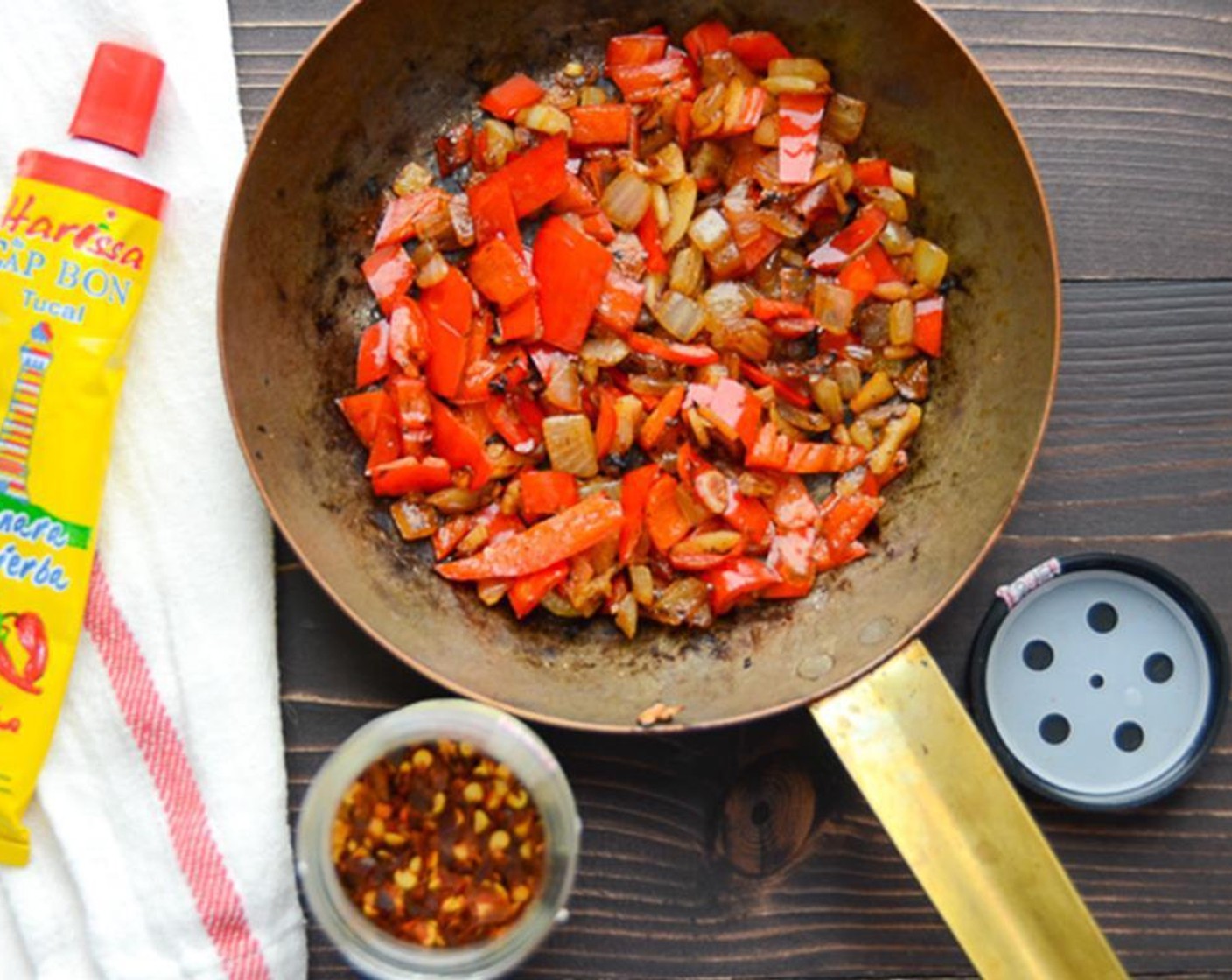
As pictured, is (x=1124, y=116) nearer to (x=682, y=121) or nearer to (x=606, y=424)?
(x=682, y=121)

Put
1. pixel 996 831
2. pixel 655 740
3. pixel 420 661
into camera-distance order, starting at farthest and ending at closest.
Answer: pixel 655 740
pixel 420 661
pixel 996 831

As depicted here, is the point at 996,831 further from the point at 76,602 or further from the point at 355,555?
the point at 76,602

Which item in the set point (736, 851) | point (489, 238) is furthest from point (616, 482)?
point (736, 851)

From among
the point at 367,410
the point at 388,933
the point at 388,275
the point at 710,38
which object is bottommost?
the point at 388,933

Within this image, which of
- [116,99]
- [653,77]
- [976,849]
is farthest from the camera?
[653,77]

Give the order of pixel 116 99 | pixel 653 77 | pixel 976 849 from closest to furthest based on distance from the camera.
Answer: pixel 976 849 < pixel 116 99 < pixel 653 77

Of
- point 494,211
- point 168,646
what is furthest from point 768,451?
point 168,646

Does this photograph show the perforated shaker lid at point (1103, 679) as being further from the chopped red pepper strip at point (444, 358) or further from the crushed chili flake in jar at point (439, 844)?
the chopped red pepper strip at point (444, 358)
